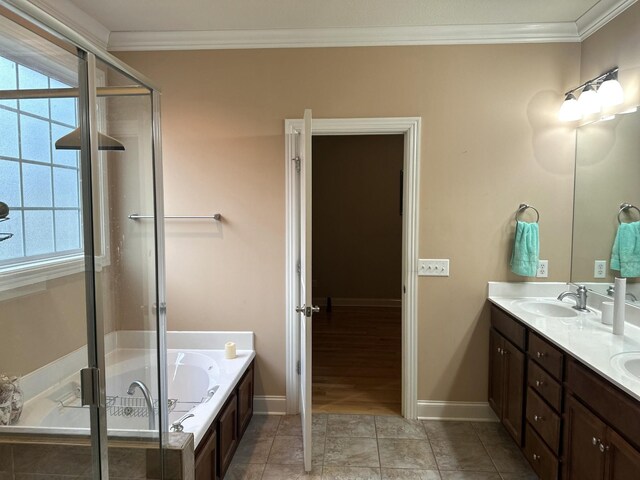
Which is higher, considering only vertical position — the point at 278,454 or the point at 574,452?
the point at 574,452

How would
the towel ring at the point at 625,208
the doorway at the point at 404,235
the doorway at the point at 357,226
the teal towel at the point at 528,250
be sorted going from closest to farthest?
1. the towel ring at the point at 625,208
2. the teal towel at the point at 528,250
3. the doorway at the point at 404,235
4. the doorway at the point at 357,226

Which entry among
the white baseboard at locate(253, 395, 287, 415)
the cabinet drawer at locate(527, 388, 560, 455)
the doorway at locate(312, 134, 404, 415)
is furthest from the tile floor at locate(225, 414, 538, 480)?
the doorway at locate(312, 134, 404, 415)

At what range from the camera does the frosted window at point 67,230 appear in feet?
4.83

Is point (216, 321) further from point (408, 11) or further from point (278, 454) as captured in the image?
point (408, 11)

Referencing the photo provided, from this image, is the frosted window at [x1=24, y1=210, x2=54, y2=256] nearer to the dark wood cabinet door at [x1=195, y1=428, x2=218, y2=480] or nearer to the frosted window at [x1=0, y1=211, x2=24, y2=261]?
the frosted window at [x1=0, y1=211, x2=24, y2=261]

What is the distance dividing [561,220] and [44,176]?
297 centimetres

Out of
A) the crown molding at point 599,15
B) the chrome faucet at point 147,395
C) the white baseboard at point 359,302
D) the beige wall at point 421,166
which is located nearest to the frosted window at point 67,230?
the chrome faucet at point 147,395

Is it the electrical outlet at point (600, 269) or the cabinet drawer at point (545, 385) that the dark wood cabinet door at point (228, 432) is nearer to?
the cabinet drawer at point (545, 385)

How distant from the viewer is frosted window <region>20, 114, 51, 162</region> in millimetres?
1544

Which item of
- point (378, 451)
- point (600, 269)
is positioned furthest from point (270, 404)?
point (600, 269)

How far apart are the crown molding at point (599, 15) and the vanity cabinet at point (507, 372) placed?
1.86 m

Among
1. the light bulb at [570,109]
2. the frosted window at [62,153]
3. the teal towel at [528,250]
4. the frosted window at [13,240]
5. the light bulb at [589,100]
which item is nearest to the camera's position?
the frosted window at [62,153]

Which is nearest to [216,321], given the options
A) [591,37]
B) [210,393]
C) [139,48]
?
[210,393]

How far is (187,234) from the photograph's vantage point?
2797 millimetres
